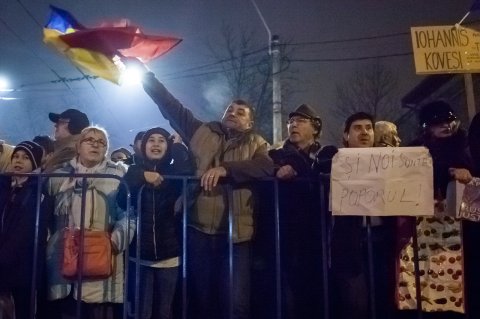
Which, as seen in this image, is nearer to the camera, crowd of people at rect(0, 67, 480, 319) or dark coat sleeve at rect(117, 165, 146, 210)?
crowd of people at rect(0, 67, 480, 319)

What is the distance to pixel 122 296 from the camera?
13.9 feet

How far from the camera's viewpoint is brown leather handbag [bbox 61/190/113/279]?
13.1 ft

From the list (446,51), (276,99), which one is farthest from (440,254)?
(276,99)

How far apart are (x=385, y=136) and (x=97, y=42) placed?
9.20ft

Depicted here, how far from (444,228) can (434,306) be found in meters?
0.60

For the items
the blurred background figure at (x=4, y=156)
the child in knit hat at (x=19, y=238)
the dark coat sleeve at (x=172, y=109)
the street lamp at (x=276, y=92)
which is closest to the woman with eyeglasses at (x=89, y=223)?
the child in knit hat at (x=19, y=238)

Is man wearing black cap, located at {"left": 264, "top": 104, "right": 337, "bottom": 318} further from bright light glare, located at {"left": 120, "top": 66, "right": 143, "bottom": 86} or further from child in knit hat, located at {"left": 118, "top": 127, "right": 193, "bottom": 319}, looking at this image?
bright light glare, located at {"left": 120, "top": 66, "right": 143, "bottom": 86}

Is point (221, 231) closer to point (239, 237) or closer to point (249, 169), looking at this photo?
point (239, 237)

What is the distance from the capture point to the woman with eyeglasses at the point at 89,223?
164 inches

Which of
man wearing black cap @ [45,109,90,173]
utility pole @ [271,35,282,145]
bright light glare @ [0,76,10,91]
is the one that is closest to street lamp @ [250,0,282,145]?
utility pole @ [271,35,282,145]

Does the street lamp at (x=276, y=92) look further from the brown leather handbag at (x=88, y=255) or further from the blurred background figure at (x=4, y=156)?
the brown leather handbag at (x=88, y=255)

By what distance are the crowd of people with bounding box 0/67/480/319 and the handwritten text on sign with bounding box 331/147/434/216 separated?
0.21 m

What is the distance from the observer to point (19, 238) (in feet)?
13.5

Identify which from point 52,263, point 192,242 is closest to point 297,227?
point 192,242
